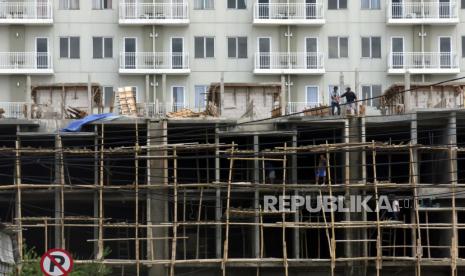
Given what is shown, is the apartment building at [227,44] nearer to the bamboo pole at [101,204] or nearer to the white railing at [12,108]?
the white railing at [12,108]

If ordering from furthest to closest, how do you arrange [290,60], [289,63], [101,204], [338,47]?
[338,47], [290,60], [289,63], [101,204]

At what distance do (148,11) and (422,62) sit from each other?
47.9 ft

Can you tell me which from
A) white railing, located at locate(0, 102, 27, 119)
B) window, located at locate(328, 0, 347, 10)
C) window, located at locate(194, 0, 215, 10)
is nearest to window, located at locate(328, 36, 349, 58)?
window, located at locate(328, 0, 347, 10)

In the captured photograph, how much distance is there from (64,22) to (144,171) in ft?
47.5

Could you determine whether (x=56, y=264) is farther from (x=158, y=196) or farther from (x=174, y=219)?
(x=158, y=196)

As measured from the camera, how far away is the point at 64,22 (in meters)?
60.4

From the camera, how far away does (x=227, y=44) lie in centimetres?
6097

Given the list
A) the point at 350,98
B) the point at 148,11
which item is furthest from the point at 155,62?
the point at 350,98

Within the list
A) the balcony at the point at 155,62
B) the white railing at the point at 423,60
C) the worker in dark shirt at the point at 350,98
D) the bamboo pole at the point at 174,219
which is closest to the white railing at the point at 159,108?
the balcony at the point at 155,62

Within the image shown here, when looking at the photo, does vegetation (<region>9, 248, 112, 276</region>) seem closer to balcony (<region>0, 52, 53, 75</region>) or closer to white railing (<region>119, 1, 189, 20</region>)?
balcony (<region>0, 52, 53, 75</region>)

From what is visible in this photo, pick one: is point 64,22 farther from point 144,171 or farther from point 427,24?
point 427,24

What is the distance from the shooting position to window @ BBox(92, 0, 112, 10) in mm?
60688

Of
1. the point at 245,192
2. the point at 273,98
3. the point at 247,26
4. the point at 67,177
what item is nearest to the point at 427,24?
the point at 247,26

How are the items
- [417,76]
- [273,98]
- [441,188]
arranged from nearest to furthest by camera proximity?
1. [441,188]
2. [273,98]
3. [417,76]
